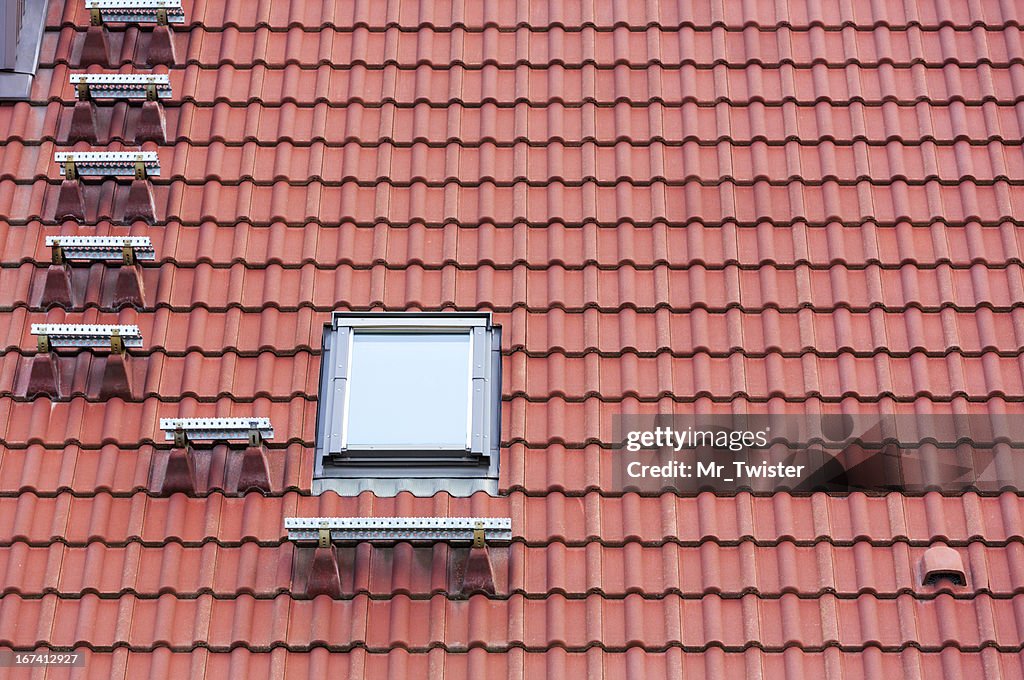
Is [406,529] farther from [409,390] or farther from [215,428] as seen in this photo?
[215,428]

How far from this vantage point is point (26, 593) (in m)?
8.74

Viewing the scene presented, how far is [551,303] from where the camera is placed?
32.3ft

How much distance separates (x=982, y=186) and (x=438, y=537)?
4113mm

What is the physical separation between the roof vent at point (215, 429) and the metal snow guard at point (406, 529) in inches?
22.0

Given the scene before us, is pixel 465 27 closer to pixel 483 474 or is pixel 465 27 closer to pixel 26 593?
pixel 483 474

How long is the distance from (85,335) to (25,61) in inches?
95.0

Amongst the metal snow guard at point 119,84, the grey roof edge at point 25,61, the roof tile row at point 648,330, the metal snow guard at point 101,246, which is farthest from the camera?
the grey roof edge at point 25,61

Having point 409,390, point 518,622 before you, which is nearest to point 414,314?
point 409,390

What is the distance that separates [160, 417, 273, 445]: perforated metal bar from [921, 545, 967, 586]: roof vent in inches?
137

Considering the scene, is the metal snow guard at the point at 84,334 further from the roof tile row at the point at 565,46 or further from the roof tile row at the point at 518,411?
the roof tile row at the point at 565,46

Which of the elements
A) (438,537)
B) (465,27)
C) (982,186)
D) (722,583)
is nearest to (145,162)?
(465,27)

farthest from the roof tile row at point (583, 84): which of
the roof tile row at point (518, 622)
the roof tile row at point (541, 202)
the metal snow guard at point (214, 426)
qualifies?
the roof tile row at point (518, 622)

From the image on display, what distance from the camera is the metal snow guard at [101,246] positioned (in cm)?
981

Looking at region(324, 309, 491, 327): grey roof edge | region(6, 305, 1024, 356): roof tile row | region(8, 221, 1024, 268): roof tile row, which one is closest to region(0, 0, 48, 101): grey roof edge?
region(8, 221, 1024, 268): roof tile row
